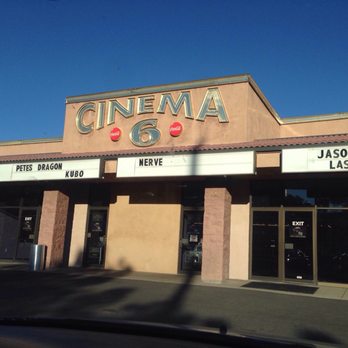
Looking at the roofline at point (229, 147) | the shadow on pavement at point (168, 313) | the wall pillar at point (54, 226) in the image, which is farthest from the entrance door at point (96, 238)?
the shadow on pavement at point (168, 313)

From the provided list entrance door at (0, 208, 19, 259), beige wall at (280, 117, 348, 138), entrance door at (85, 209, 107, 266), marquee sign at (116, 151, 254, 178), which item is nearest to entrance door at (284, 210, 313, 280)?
marquee sign at (116, 151, 254, 178)

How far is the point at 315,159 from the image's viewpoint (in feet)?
38.5

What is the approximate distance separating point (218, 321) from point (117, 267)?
868cm

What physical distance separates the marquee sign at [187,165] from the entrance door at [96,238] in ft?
10.9

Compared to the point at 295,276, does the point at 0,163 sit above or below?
above

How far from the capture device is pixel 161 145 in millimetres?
14914

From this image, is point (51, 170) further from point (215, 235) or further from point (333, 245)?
point (333, 245)

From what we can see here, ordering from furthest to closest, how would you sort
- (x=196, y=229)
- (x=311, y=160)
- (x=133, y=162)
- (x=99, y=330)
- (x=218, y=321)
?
1. (x=196, y=229)
2. (x=133, y=162)
3. (x=311, y=160)
4. (x=218, y=321)
5. (x=99, y=330)

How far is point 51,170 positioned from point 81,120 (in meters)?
2.30

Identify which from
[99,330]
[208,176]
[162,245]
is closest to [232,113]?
[208,176]

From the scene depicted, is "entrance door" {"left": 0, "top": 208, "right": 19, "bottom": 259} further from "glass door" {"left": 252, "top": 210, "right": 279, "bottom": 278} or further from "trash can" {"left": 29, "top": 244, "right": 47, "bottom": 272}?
"glass door" {"left": 252, "top": 210, "right": 279, "bottom": 278}

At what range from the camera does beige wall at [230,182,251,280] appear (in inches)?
556

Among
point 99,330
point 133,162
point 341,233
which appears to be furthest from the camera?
point 133,162

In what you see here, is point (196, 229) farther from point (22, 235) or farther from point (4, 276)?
point (22, 235)
